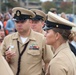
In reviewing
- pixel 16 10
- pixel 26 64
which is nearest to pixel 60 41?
pixel 26 64

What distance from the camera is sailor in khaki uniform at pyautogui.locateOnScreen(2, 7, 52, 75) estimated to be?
5473 mm

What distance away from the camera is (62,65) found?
12.4 ft

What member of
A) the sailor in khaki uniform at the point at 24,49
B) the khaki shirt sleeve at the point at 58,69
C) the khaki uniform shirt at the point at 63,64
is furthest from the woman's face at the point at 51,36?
the sailor in khaki uniform at the point at 24,49

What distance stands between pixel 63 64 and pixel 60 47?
0.28 metres

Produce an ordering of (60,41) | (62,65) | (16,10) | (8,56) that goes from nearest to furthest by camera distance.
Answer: (62,65), (60,41), (8,56), (16,10)

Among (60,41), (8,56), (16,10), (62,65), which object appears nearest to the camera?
(62,65)

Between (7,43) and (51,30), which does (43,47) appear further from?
(51,30)

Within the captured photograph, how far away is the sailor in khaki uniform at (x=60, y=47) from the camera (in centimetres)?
379

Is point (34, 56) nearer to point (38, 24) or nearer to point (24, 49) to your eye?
point (24, 49)

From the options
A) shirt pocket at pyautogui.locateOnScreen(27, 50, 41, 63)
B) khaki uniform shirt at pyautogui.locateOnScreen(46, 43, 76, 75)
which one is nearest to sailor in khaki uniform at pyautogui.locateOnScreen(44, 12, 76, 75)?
khaki uniform shirt at pyautogui.locateOnScreen(46, 43, 76, 75)

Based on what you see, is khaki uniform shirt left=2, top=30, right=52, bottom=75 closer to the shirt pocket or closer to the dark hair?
the shirt pocket

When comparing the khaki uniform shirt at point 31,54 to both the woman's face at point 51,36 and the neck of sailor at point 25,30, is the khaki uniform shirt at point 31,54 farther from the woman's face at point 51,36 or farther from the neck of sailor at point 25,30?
the woman's face at point 51,36

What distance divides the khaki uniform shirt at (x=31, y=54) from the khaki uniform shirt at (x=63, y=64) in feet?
5.09

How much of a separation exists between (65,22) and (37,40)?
1.68 m
